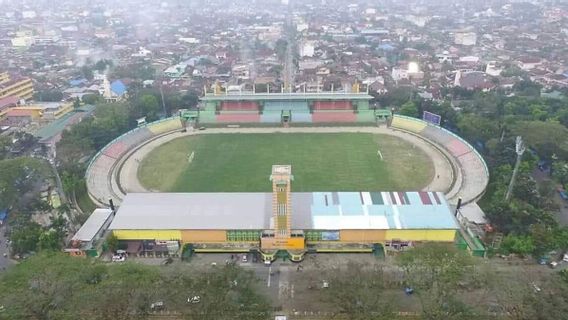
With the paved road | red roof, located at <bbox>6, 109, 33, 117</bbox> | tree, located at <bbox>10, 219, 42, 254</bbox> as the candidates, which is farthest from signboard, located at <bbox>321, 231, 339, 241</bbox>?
red roof, located at <bbox>6, 109, 33, 117</bbox>

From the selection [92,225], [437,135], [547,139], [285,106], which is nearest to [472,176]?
[547,139]

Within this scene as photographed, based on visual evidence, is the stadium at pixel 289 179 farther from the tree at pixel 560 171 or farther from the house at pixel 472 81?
the house at pixel 472 81

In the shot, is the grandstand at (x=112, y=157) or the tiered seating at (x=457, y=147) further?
the tiered seating at (x=457, y=147)

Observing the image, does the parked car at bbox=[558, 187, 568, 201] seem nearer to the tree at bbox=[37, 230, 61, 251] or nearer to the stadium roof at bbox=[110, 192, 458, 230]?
the stadium roof at bbox=[110, 192, 458, 230]

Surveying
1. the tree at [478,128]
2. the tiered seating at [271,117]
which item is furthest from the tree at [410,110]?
the tiered seating at [271,117]

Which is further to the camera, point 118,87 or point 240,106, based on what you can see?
point 118,87

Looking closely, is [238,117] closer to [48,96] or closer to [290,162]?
[290,162]

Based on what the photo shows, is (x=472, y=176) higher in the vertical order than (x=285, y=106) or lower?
lower
